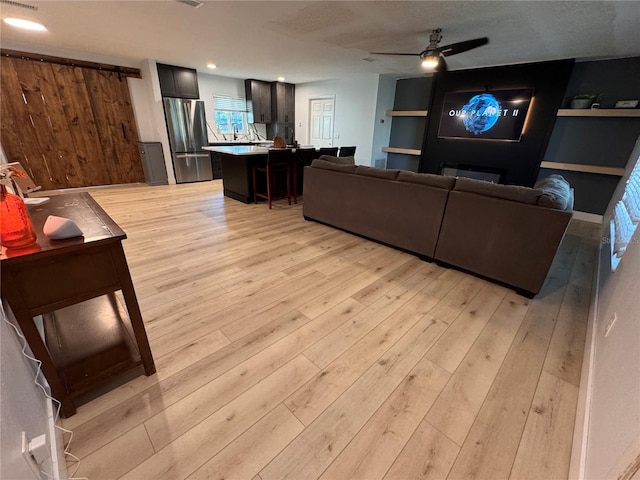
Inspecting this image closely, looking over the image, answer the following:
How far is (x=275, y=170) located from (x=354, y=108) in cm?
314

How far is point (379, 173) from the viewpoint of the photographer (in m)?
2.92

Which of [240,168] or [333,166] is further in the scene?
[240,168]

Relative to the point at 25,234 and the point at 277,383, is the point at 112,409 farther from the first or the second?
the point at 25,234

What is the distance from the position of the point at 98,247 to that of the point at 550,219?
2830 mm

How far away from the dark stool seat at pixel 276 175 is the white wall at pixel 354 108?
235 centimetres

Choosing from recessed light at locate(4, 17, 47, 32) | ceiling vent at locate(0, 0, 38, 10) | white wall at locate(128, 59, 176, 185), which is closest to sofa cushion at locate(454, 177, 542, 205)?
ceiling vent at locate(0, 0, 38, 10)

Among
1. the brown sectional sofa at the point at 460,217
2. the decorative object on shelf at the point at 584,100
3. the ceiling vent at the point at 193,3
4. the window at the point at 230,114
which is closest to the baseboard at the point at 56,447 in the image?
the brown sectional sofa at the point at 460,217

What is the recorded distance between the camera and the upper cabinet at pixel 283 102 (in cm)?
707

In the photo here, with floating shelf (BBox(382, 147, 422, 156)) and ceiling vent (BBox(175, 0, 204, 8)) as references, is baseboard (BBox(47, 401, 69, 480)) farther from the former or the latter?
floating shelf (BBox(382, 147, 422, 156))

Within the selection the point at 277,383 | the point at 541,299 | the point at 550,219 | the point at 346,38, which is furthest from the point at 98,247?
the point at 346,38

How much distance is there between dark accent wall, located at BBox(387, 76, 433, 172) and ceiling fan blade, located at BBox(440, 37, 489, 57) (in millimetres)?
2690

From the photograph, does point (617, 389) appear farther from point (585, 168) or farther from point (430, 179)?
point (585, 168)

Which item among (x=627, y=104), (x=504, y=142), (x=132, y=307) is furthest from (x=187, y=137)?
(x=627, y=104)

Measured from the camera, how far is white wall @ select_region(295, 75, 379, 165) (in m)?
5.93
